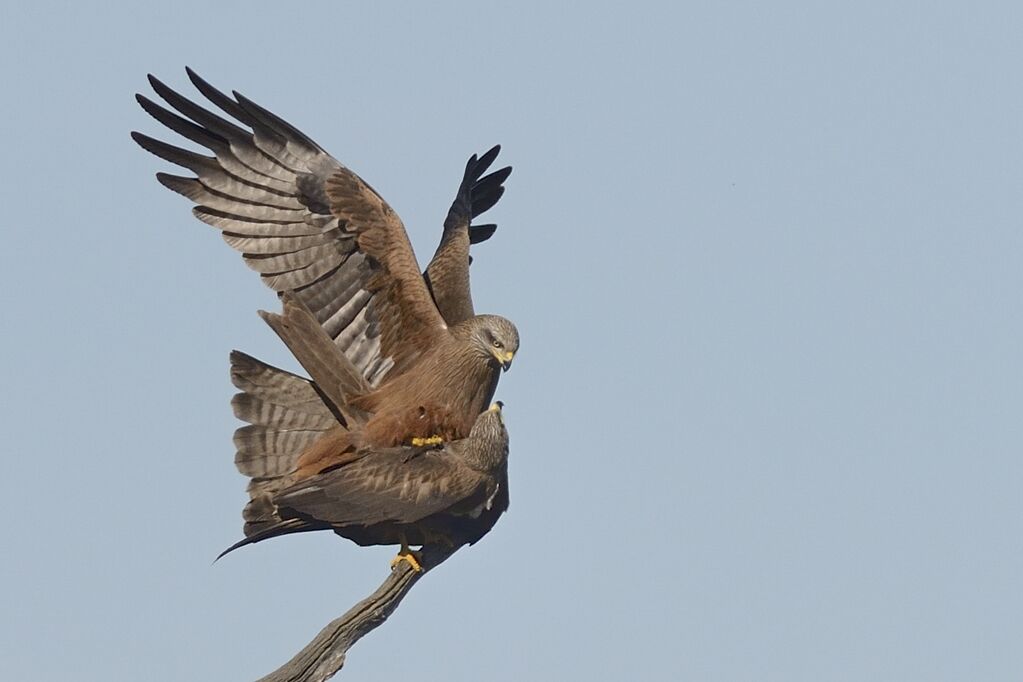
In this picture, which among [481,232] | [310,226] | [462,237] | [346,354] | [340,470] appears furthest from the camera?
[481,232]

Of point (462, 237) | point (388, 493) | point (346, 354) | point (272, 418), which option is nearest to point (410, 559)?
point (388, 493)

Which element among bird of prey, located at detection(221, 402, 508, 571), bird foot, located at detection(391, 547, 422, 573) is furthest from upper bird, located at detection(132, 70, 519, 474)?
bird foot, located at detection(391, 547, 422, 573)

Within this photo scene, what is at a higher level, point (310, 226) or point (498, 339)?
point (310, 226)

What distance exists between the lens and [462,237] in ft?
35.5

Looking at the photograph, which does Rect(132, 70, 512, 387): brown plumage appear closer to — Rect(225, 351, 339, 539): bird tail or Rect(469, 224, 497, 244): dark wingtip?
Rect(225, 351, 339, 539): bird tail

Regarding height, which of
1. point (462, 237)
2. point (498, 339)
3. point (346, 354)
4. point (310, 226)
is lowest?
point (498, 339)

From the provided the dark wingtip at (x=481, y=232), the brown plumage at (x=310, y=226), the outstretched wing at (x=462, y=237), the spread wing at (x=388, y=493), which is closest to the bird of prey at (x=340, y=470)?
the spread wing at (x=388, y=493)

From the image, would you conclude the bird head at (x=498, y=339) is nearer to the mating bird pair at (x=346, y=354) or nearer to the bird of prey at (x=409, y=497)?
the mating bird pair at (x=346, y=354)

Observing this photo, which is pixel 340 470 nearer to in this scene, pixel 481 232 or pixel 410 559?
pixel 410 559

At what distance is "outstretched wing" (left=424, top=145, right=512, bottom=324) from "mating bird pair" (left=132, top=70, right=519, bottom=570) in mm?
15

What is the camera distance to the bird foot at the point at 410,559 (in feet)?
27.4

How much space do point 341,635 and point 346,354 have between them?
7.69 feet

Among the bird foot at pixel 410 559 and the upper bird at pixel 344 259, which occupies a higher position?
the upper bird at pixel 344 259

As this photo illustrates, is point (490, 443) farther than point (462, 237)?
No
